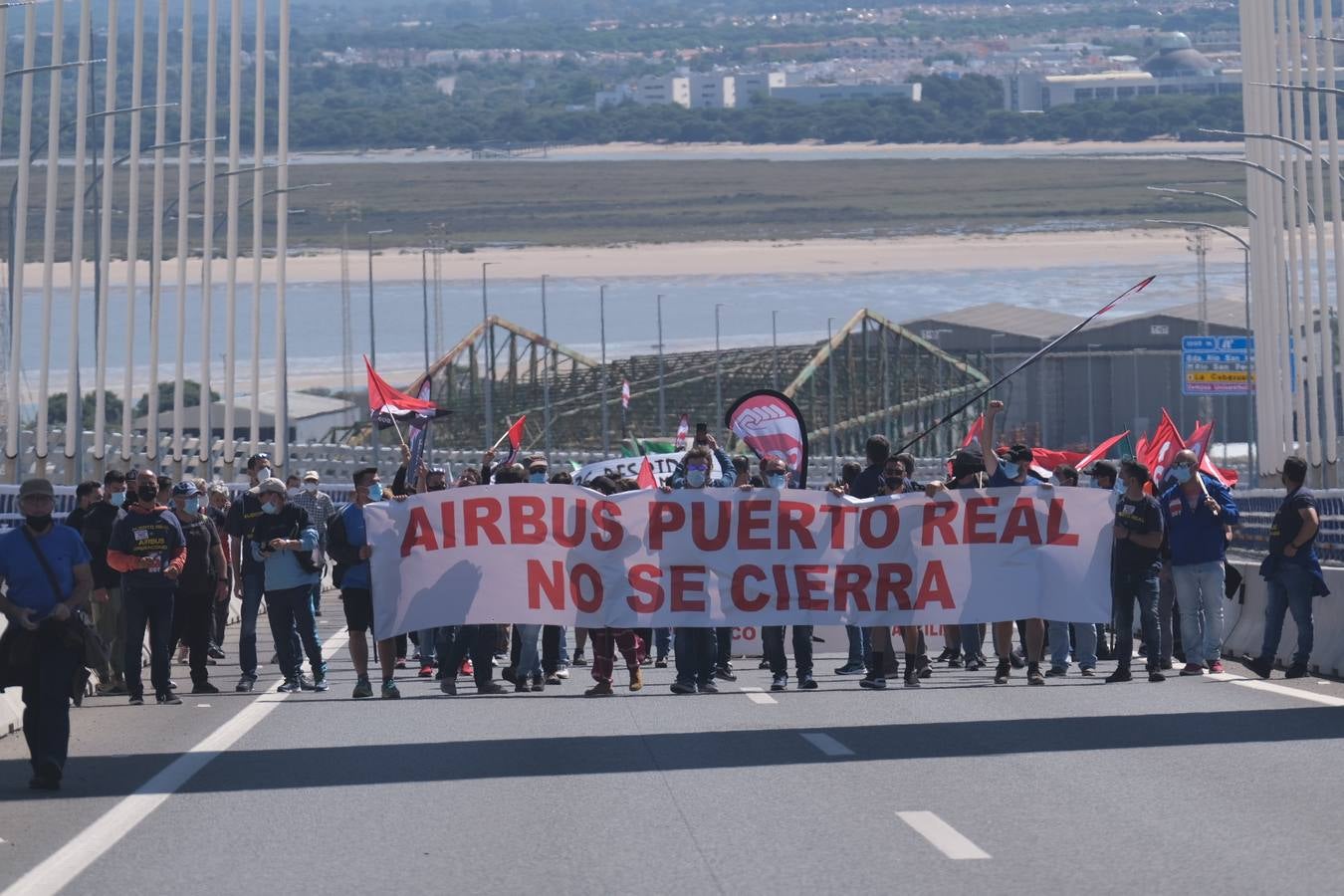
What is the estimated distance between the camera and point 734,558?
1938cm

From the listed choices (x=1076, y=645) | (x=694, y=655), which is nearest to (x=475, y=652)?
(x=694, y=655)

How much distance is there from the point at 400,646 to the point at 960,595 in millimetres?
5234

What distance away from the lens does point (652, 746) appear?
15.1 meters

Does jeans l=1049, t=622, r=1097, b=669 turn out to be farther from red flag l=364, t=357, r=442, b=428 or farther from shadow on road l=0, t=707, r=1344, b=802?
red flag l=364, t=357, r=442, b=428

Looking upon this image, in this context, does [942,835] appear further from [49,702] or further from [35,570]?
[35,570]

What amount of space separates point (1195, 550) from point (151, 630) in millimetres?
7843

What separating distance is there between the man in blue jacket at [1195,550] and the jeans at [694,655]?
145 inches


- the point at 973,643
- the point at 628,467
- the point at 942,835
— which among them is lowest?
the point at 942,835

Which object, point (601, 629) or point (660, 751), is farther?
point (601, 629)

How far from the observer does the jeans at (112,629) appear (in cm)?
2028

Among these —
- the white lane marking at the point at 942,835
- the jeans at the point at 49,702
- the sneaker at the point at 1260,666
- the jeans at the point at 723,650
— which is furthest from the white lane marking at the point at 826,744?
the jeans at the point at 723,650

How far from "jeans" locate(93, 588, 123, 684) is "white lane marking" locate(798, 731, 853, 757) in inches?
247

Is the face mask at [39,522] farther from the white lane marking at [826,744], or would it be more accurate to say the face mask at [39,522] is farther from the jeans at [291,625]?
the jeans at [291,625]

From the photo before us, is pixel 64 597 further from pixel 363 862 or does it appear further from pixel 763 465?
pixel 763 465
